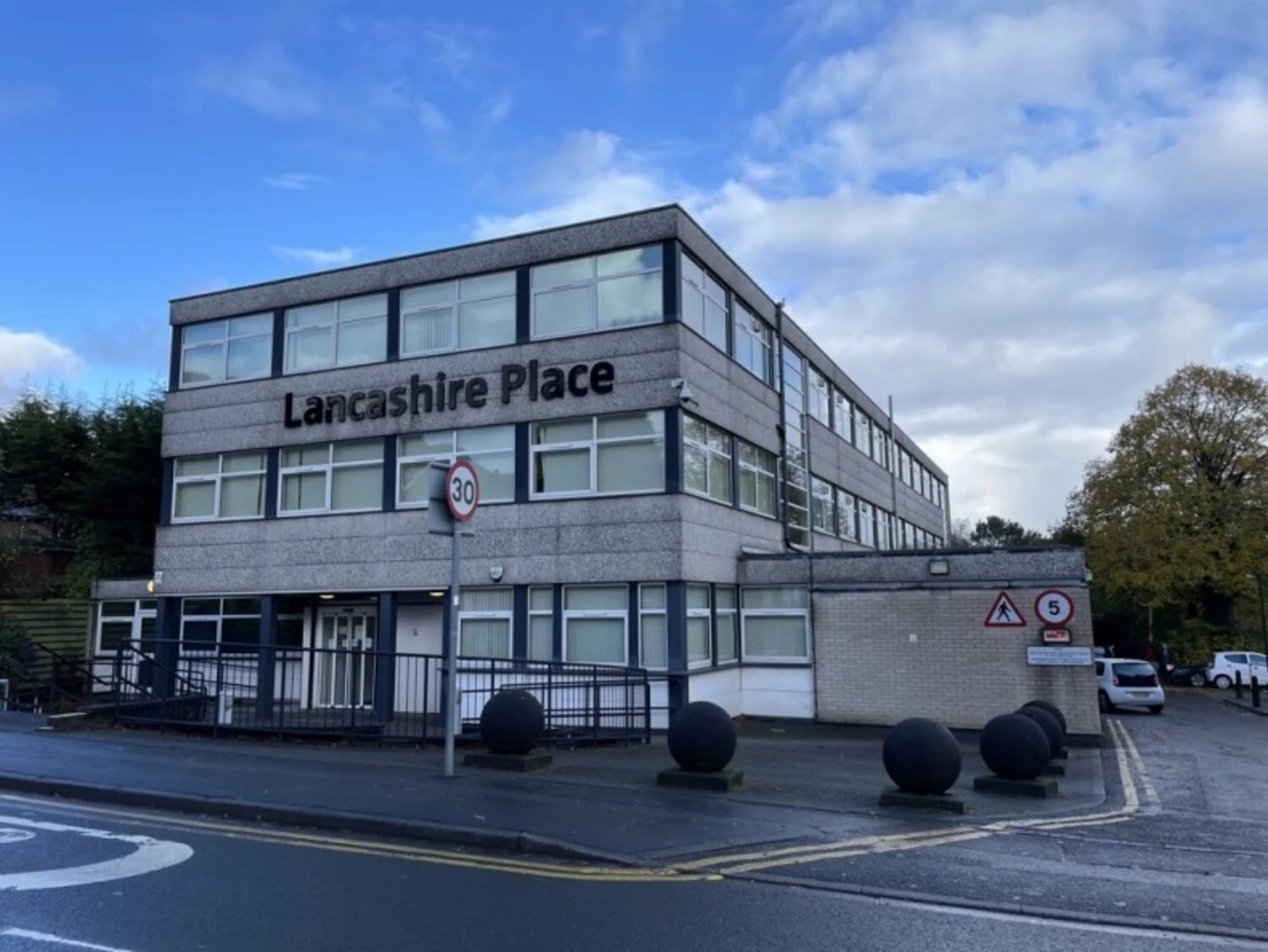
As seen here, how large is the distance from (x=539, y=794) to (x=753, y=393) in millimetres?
14848

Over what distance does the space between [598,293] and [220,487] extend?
11.0m

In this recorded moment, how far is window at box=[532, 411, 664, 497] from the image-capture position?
1953 cm

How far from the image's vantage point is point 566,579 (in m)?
19.9

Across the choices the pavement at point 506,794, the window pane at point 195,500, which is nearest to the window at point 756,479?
the pavement at point 506,794

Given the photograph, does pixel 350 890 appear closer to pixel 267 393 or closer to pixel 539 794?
pixel 539 794

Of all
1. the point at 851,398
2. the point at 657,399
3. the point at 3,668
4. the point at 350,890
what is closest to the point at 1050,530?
the point at 851,398

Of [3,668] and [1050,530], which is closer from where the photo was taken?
[3,668]

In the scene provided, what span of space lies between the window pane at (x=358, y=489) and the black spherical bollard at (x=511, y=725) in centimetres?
1101

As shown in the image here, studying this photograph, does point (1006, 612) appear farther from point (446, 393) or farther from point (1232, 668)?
point (1232, 668)

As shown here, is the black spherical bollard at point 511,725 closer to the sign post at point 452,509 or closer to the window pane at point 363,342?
the sign post at point 452,509

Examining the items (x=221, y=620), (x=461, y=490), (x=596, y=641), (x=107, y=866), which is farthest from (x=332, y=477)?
(x=107, y=866)

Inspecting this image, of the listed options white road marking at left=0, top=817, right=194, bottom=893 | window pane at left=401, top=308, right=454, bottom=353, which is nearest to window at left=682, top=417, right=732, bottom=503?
window pane at left=401, top=308, right=454, bottom=353

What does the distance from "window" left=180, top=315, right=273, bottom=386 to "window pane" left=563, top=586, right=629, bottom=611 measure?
987cm

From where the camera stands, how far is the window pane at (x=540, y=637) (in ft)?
65.9
